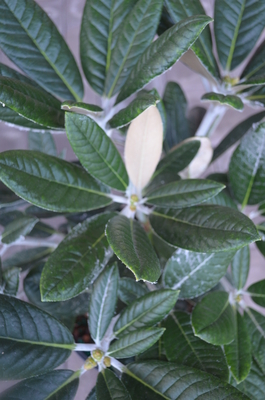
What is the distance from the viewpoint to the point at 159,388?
1.61 ft

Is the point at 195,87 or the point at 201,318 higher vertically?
the point at 195,87

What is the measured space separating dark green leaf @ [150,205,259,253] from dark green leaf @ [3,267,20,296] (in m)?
0.23

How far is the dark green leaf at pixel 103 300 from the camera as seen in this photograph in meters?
0.54

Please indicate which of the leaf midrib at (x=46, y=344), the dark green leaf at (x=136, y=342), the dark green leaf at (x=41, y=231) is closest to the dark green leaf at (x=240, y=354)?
the dark green leaf at (x=136, y=342)

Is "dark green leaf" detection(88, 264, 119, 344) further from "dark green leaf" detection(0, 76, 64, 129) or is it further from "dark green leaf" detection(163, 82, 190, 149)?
"dark green leaf" detection(163, 82, 190, 149)

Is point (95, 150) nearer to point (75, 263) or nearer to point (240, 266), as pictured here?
point (75, 263)

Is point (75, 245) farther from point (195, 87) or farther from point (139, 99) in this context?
point (195, 87)

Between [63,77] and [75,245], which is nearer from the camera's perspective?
[75,245]

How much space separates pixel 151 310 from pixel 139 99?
29 centimetres

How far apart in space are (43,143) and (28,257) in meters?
0.26

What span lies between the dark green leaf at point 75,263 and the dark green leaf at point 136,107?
167mm

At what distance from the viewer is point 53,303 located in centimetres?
69

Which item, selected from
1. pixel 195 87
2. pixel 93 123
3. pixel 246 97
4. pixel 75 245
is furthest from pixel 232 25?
pixel 195 87

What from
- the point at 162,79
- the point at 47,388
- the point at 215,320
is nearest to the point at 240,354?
the point at 215,320
